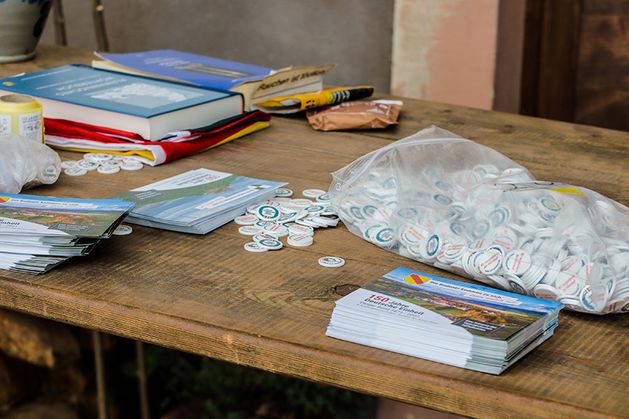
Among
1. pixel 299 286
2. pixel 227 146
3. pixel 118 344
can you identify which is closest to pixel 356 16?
pixel 118 344

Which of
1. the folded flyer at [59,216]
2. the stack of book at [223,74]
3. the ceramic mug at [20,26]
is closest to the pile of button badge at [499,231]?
Result: the folded flyer at [59,216]

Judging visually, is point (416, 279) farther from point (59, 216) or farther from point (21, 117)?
point (21, 117)

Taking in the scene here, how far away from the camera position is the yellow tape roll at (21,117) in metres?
1.25

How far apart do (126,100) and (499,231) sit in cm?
70

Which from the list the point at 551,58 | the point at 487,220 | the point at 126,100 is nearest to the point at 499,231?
the point at 487,220

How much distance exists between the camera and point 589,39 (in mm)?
2717

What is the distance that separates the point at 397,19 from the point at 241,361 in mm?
1843

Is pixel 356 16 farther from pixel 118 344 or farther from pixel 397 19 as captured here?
pixel 118 344

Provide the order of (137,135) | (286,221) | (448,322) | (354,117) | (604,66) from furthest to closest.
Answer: (604,66)
(354,117)
(137,135)
(286,221)
(448,322)

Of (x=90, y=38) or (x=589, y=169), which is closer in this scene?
(x=589, y=169)

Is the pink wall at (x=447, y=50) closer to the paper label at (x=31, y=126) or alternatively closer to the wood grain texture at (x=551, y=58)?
the wood grain texture at (x=551, y=58)

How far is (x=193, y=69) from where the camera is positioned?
172 centimetres

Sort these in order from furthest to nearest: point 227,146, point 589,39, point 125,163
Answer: point 589,39 < point 227,146 < point 125,163

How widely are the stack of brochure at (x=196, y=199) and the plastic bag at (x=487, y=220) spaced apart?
0.11 meters
